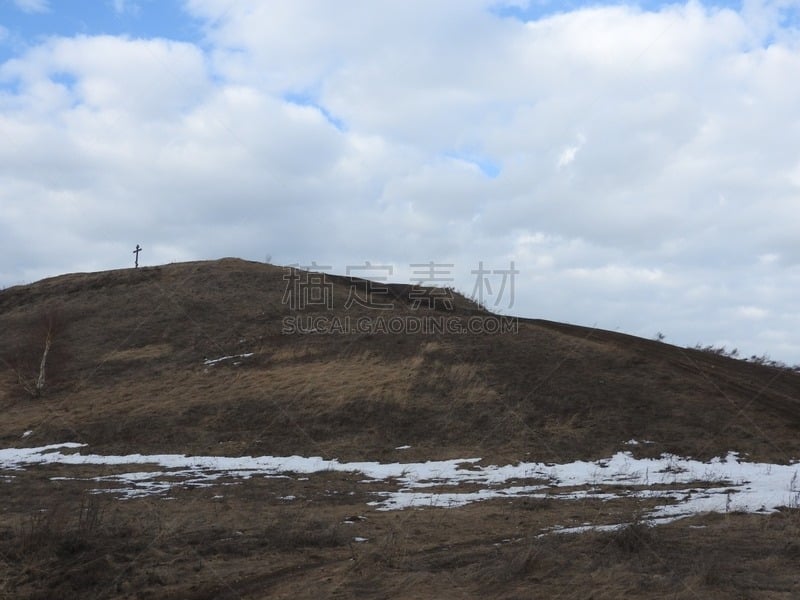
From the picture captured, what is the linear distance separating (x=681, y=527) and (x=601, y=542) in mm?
2307

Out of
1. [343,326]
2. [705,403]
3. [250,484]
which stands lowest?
[250,484]

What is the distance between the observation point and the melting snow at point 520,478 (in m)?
14.6

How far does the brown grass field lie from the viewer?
8.50m

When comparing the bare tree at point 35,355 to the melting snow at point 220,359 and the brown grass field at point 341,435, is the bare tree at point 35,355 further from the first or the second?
the melting snow at point 220,359

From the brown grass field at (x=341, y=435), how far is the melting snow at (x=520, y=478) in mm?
637

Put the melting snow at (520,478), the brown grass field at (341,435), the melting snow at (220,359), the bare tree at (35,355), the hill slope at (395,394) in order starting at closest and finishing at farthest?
the brown grass field at (341,435) → the melting snow at (520,478) → the hill slope at (395,394) → the melting snow at (220,359) → the bare tree at (35,355)

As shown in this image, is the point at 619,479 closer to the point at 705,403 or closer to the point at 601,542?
the point at 705,403

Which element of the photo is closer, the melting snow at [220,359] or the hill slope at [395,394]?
the hill slope at [395,394]

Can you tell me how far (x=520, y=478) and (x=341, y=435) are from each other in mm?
7497

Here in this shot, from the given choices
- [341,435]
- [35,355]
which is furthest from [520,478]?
[35,355]

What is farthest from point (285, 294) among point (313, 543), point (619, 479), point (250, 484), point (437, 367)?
point (313, 543)

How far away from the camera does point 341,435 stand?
77.9ft

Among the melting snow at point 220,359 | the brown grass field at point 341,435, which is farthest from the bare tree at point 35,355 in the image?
the melting snow at point 220,359

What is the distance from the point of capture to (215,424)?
25953 millimetres
